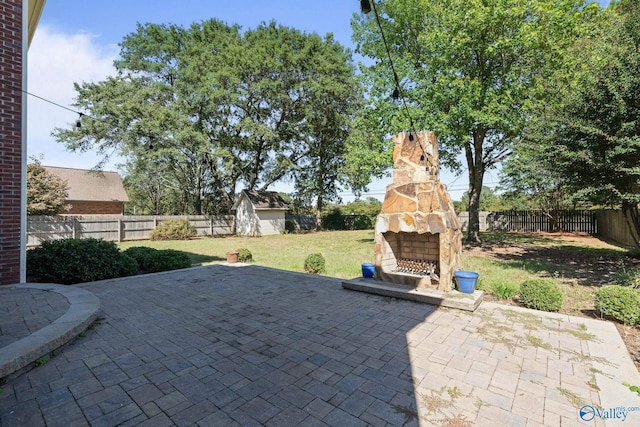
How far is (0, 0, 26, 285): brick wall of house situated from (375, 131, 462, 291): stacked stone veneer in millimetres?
6998

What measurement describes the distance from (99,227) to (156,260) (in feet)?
36.8

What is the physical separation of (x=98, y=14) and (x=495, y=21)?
1186cm

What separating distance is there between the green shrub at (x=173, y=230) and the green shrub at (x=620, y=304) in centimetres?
1918

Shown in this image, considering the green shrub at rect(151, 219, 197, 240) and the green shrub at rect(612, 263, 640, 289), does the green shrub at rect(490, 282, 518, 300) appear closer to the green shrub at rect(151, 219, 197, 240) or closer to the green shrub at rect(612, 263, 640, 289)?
the green shrub at rect(612, 263, 640, 289)

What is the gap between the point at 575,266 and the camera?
28.1 feet

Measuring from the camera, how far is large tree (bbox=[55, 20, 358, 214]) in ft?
58.1

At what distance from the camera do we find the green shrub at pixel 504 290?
5438 mm

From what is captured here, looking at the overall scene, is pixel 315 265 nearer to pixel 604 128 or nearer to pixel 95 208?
pixel 604 128

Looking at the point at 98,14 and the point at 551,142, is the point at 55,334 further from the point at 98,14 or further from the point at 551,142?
the point at 551,142

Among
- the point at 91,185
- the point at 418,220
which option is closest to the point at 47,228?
the point at 91,185

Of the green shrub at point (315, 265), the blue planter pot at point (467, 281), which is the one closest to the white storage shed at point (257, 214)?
the green shrub at point (315, 265)

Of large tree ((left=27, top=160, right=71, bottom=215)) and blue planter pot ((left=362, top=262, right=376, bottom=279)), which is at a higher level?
large tree ((left=27, top=160, right=71, bottom=215))

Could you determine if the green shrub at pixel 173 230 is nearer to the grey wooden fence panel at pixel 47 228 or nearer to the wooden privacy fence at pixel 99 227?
the wooden privacy fence at pixel 99 227

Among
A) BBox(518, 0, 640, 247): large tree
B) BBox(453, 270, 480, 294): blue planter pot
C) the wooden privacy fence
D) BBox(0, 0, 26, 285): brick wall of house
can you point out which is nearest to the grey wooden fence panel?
the wooden privacy fence
